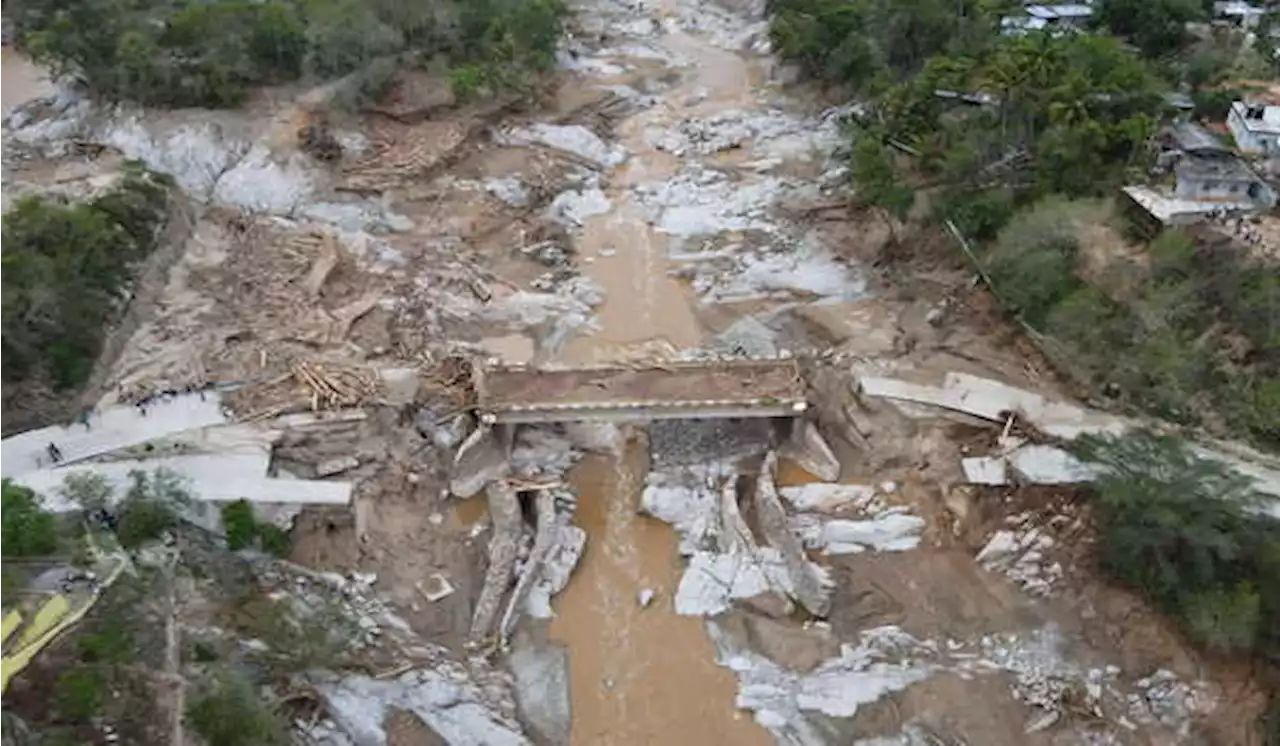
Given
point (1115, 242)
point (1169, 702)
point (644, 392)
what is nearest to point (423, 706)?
point (644, 392)

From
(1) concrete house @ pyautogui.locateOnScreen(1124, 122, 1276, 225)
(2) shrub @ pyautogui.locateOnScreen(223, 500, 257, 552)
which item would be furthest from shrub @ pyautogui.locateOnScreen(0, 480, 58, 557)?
(1) concrete house @ pyautogui.locateOnScreen(1124, 122, 1276, 225)

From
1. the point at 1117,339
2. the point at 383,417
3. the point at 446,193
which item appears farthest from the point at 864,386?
the point at 446,193

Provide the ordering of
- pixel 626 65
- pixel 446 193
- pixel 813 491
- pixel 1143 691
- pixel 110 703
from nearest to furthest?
pixel 110 703 → pixel 1143 691 → pixel 813 491 → pixel 446 193 → pixel 626 65

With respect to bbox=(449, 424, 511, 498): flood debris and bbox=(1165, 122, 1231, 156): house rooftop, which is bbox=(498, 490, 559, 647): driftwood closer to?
bbox=(449, 424, 511, 498): flood debris

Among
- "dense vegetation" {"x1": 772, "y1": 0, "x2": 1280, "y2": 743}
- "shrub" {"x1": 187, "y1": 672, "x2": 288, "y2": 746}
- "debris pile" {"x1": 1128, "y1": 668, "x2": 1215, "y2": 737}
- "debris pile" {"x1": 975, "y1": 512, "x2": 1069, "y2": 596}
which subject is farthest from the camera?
"debris pile" {"x1": 975, "y1": 512, "x2": 1069, "y2": 596}

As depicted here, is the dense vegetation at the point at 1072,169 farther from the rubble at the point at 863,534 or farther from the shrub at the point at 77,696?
the shrub at the point at 77,696

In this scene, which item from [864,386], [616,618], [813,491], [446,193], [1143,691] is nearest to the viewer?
[1143,691]

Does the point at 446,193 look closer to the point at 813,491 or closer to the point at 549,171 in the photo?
the point at 549,171
